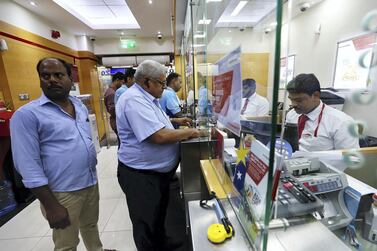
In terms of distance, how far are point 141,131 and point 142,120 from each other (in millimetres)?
68

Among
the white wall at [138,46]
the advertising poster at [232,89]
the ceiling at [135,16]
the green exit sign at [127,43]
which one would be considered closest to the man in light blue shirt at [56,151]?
the advertising poster at [232,89]

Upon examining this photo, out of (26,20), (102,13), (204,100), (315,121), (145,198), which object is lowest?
(145,198)

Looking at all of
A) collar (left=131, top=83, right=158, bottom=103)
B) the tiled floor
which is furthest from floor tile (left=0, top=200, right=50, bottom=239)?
collar (left=131, top=83, right=158, bottom=103)

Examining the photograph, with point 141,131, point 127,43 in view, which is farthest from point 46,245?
point 127,43

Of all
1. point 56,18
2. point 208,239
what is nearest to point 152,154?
point 208,239

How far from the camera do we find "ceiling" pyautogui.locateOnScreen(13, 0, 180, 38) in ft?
11.9

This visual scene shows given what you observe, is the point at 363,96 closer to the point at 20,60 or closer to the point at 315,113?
the point at 315,113

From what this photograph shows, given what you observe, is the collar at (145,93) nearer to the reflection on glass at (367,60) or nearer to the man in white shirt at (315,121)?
the man in white shirt at (315,121)

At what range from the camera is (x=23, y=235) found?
199 cm

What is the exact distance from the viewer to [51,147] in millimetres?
1156

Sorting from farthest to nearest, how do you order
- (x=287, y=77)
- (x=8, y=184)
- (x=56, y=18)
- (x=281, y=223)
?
(x=56, y=18) → (x=8, y=184) → (x=281, y=223) → (x=287, y=77)

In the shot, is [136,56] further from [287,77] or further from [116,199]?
[287,77]

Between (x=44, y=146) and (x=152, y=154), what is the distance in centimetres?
62

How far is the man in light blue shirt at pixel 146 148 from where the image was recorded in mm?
1258
